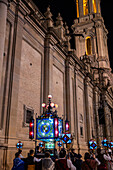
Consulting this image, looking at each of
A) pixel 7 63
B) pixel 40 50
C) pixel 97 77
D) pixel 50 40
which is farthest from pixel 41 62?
pixel 97 77

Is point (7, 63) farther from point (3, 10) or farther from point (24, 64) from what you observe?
point (3, 10)

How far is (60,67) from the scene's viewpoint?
22.8m

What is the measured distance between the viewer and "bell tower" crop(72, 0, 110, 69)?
45.0 meters

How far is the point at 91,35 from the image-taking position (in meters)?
47.2

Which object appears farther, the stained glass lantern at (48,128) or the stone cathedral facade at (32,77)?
the stone cathedral facade at (32,77)

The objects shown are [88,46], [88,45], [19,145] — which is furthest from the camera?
[88,45]

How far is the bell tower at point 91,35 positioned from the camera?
148 feet

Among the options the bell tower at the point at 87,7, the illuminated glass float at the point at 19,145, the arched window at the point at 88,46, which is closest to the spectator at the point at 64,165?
the illuminated glass float at the point at 19,145

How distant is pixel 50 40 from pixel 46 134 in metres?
11.2

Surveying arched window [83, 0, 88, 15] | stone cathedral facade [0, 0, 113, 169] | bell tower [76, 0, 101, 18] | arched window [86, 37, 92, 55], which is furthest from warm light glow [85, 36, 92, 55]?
stone cathedral facade [0, 0, 113, 169]

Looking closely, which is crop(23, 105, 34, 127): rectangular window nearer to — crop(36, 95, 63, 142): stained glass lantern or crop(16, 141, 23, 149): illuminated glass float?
crop(16, 141, 23, 149): illuminated glass float

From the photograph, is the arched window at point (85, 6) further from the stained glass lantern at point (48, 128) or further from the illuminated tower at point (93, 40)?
the stained glass lantern at point (48, 128)

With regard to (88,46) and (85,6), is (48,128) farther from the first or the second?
(85,6)

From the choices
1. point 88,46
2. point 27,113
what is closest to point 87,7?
point 88,46
